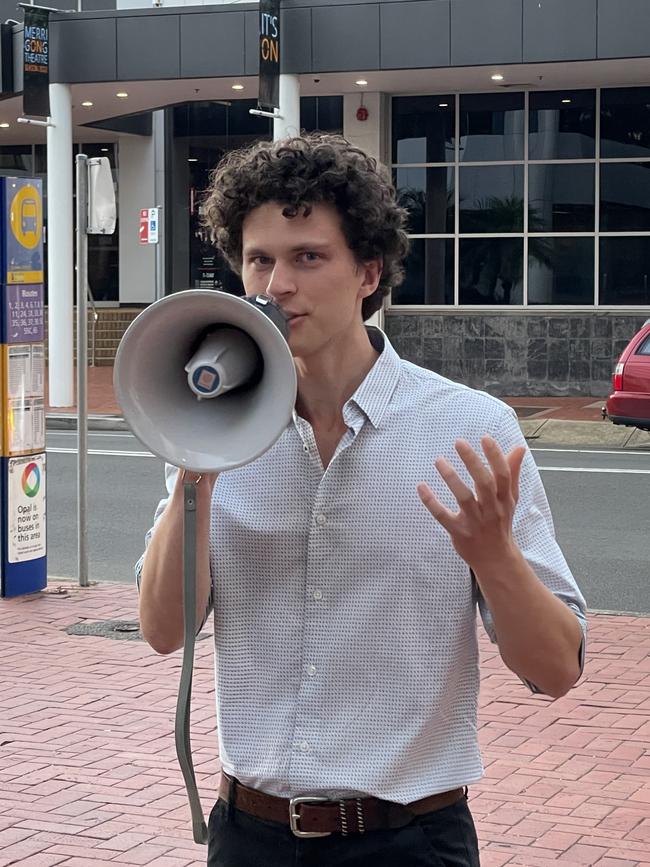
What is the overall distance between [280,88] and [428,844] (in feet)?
63.0

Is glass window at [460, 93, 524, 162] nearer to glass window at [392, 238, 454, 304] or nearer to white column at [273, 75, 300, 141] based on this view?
glass window at [392, 238, 454, 304]

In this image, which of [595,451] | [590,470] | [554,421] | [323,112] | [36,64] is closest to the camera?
[590,470]

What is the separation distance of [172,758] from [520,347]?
17671 mm

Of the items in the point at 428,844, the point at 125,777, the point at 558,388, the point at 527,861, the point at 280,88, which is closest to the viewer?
the point at 428,844

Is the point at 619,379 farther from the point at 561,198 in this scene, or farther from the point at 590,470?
the point at 561,198

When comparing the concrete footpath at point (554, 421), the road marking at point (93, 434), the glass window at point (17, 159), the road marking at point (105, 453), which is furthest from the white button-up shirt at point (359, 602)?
the glass window at point (17, 159)

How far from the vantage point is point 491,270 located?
2328cm

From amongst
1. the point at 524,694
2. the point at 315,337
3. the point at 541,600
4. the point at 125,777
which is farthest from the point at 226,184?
the point at 524,694

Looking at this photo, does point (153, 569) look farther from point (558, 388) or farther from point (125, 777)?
point (558, 388)

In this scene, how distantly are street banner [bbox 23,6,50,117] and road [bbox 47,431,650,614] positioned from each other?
20.8 ft

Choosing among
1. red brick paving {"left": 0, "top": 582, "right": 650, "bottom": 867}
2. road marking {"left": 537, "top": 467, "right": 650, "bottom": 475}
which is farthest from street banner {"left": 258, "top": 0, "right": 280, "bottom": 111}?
red brick paving {"left": 0, "top": 582, "right": 650, "bottom": 867}

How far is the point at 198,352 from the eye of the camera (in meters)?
2.18

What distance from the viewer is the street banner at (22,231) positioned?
348 inches

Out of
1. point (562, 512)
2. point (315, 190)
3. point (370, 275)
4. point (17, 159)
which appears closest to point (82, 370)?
point (562, 512)
